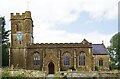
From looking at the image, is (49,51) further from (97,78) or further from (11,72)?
(11,72)

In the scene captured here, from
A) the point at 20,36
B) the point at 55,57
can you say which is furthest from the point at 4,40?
the point at 55,57

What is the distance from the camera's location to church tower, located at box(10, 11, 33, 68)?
55469 mm

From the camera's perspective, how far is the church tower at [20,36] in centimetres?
5547

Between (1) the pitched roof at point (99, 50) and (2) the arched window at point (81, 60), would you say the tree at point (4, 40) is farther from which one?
(1) the pitched roof at point (99, 50)

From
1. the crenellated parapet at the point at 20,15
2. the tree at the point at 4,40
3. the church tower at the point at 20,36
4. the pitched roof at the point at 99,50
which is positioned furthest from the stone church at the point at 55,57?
the pitched roof at the point at 99,50

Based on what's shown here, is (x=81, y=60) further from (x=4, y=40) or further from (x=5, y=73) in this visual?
(x=5, y=73)

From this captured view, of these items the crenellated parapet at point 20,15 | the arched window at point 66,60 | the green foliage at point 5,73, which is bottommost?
the green foliage at point 5,73

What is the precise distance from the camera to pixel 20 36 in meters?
56.9

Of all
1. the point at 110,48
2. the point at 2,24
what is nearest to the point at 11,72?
the point at 2,24

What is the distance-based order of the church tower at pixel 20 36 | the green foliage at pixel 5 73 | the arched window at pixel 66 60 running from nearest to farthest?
the green foliage at pixel 5 73 → the arched window at pixel 66 60 → the church tower at pixel 20 36

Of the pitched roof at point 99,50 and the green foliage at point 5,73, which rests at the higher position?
the pitched roof at point 99,50

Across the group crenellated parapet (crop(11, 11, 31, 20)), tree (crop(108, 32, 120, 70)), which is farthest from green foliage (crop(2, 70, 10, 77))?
tree (crop(108, 32, 120, 70))

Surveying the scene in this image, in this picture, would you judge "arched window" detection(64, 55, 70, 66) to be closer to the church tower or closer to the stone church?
the stone church

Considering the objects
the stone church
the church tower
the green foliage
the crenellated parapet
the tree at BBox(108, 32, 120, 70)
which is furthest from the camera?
the tree at BBox(108, 32, 120, 70)
